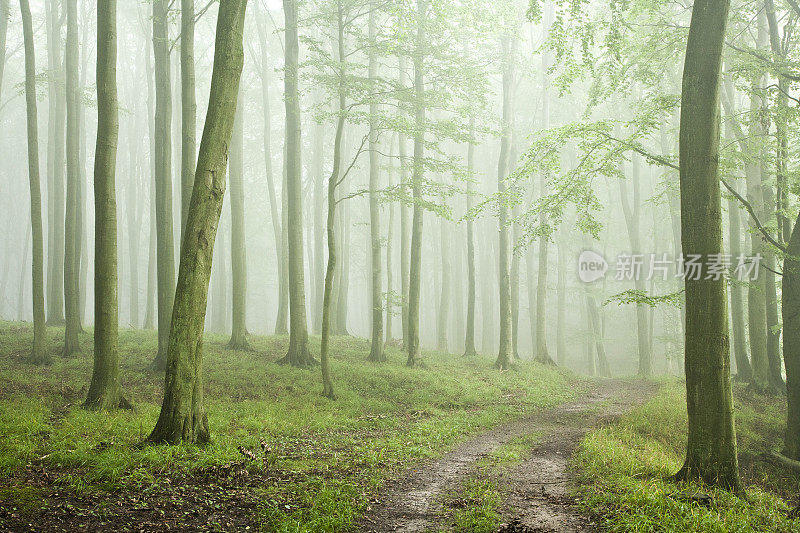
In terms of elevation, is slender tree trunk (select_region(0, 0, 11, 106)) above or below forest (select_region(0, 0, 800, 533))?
above

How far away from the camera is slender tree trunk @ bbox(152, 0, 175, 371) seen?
1109cm

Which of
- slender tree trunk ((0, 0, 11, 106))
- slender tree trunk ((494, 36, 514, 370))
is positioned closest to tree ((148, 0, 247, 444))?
slender tree trunk ((0, 0, 11, 106))

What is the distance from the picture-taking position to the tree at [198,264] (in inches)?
245

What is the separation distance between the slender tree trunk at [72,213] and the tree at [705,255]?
1339 cm

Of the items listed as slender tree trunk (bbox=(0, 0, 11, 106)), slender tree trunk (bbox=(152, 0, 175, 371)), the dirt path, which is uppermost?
slender tree trunk (bbox=(0, 0, 11, 106))

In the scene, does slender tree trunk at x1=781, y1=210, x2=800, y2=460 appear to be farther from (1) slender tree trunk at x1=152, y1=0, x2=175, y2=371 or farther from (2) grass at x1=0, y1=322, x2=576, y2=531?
(1) slender tree trunk at x1=152, y1=0, x2=175, y2=371

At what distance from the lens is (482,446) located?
28.9 ft

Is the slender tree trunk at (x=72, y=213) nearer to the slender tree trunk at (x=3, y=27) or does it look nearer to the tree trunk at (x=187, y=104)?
the slender tree trunk at (x=3, y=27)

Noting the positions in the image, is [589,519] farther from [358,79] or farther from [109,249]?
[358,79]

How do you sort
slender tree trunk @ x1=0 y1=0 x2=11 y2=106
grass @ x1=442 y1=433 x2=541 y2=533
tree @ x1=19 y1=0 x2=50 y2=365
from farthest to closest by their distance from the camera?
slender tree trunk @ x1=0 y1=0 x2=11 y2=106 < tree @ x1=19 y1=0 x2=50 y2=365 < grass @ x1=442 y1=433 x2=541 y2=533

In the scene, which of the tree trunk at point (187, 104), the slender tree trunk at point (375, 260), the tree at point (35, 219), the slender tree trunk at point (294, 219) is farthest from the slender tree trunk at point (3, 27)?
the slender tree trunk at point (375, 260)

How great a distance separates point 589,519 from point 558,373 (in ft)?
52.9

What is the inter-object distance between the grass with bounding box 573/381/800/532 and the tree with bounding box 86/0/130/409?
7545 mm

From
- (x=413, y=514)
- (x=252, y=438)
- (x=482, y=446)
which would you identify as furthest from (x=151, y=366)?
(x=413, y=514)
